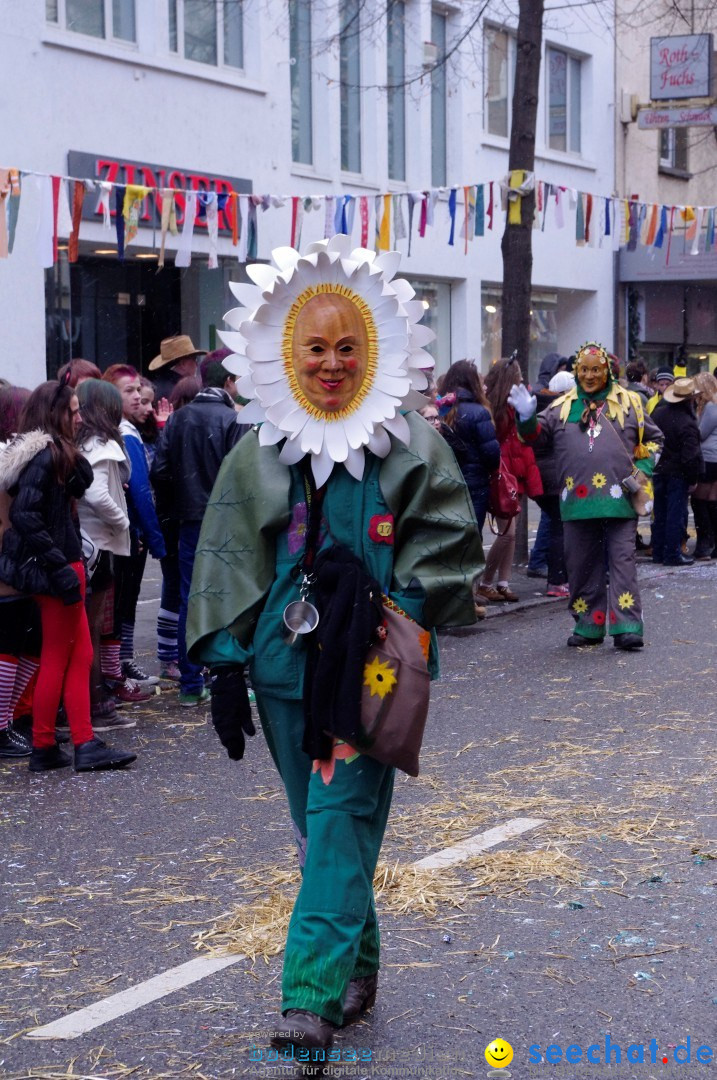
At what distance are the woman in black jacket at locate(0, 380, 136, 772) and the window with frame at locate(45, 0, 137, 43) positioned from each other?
31.7 ft

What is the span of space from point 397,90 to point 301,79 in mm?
2026

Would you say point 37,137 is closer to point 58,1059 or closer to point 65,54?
point 65,54

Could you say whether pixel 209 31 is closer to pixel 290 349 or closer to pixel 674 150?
pixel 674 150

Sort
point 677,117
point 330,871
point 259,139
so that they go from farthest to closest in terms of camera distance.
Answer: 1. point 677,117
2. point 259,139
3. point 330,871

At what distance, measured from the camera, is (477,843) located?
563 centimetres

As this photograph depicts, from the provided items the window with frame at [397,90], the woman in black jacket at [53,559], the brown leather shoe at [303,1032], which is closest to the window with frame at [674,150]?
the window with frame at [397,90]

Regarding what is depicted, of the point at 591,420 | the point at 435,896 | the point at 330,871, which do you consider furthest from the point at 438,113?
the point at 330,871

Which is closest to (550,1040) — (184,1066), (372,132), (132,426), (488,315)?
(184,1066)

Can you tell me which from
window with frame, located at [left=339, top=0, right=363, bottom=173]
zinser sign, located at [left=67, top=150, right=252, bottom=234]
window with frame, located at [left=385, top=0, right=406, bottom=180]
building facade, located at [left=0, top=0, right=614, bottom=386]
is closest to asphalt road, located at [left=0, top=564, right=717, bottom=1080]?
building facade, located at [left=0, top=0, right=614, bottom=386]

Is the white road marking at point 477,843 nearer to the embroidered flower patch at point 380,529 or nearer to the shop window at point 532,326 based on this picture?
the embroidered flower patch at point 380,529

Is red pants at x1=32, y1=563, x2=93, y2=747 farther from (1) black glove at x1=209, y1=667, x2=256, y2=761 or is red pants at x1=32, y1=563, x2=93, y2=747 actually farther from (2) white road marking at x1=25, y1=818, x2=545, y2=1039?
(1) black glove at x1=209, y1=667, x2=256, y2=761

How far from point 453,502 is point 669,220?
567 inches

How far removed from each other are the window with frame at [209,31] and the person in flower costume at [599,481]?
8.93 meters

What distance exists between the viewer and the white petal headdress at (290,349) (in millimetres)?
4070
